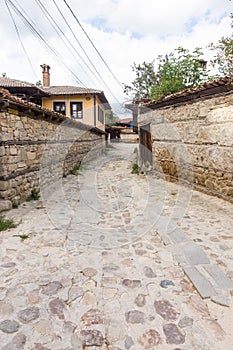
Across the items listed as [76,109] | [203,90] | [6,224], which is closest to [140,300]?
[6,224]

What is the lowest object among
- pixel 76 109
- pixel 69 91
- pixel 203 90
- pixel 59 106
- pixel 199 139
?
pixel 199 139

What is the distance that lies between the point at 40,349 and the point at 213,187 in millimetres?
4858

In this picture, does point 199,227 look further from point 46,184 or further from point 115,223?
point 46,184

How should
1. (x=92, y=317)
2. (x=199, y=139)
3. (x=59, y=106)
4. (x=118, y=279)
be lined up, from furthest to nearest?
(x=59, y=106) < (x=199, y=139) < (x=118, y=279) < (x=92, y=317)

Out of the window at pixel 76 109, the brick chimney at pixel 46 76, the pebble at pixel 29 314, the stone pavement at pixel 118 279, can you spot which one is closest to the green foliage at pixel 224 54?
the stone pavement at pixel 118 279

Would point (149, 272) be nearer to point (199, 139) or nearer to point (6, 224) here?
point (6, 224)

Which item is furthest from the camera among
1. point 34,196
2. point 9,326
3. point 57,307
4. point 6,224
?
A: point 34,196

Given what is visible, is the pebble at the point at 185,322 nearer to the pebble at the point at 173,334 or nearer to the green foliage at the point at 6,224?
the pebble at the point at 173,334

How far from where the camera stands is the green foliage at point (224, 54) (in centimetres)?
371

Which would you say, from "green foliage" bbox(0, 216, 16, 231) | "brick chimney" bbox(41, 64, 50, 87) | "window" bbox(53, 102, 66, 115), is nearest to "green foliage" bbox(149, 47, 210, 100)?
"green foliage" bbox(0, 216, 16, 231)

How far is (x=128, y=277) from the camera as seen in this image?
2447 millimetres

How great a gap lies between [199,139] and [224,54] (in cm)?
219

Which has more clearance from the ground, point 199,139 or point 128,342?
point 199,139

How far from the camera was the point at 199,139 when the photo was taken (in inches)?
227
